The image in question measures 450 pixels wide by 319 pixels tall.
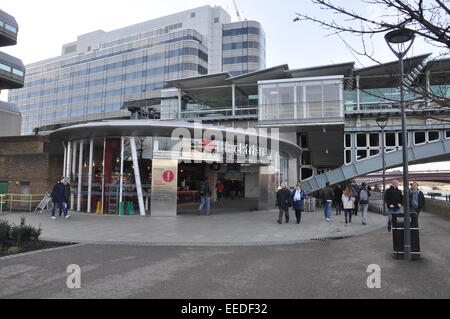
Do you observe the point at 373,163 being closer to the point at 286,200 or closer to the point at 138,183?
the point at 286,200

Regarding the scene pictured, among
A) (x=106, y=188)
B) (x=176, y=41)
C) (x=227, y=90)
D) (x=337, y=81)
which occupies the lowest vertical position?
(x=106, y=188)

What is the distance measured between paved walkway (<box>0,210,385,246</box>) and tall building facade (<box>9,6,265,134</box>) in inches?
2147

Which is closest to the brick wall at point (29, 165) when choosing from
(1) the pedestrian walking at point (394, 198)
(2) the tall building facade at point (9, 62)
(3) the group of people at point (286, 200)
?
(3) the group of people at point (286, 200)

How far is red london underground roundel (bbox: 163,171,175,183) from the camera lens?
13531mm

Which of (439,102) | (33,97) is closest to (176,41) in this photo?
(33,97)

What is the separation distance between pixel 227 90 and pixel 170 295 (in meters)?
32.1

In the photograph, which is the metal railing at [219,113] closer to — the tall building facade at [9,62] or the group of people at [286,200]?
the tall building facade at [9,62]

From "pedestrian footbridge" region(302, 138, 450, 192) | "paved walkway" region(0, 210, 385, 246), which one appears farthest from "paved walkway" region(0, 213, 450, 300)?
"pedestrian footbridge" region(302, 138, 450, 192)

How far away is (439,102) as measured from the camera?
4.64 m

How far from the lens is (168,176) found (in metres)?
13.6

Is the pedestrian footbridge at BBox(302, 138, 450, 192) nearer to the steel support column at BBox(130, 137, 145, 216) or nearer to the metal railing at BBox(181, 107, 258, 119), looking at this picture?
the metal railing at BBox(181, 107, 258, 119)

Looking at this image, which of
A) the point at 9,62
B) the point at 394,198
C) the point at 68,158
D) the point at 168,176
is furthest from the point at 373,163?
the point at 9,62

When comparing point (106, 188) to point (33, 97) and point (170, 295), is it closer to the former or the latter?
point (170, 295)

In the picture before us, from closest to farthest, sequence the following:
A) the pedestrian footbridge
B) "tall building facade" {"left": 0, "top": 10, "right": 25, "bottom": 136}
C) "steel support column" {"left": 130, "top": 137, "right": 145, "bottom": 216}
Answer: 1. "steel support column" {"left": 130, "top": 137, "right": 145, "bottom": 216}
2. the pedestrian footbridge
3. "tall building facade" {"left": 0, "top": 10, "right": 25, "bottom": 136}
